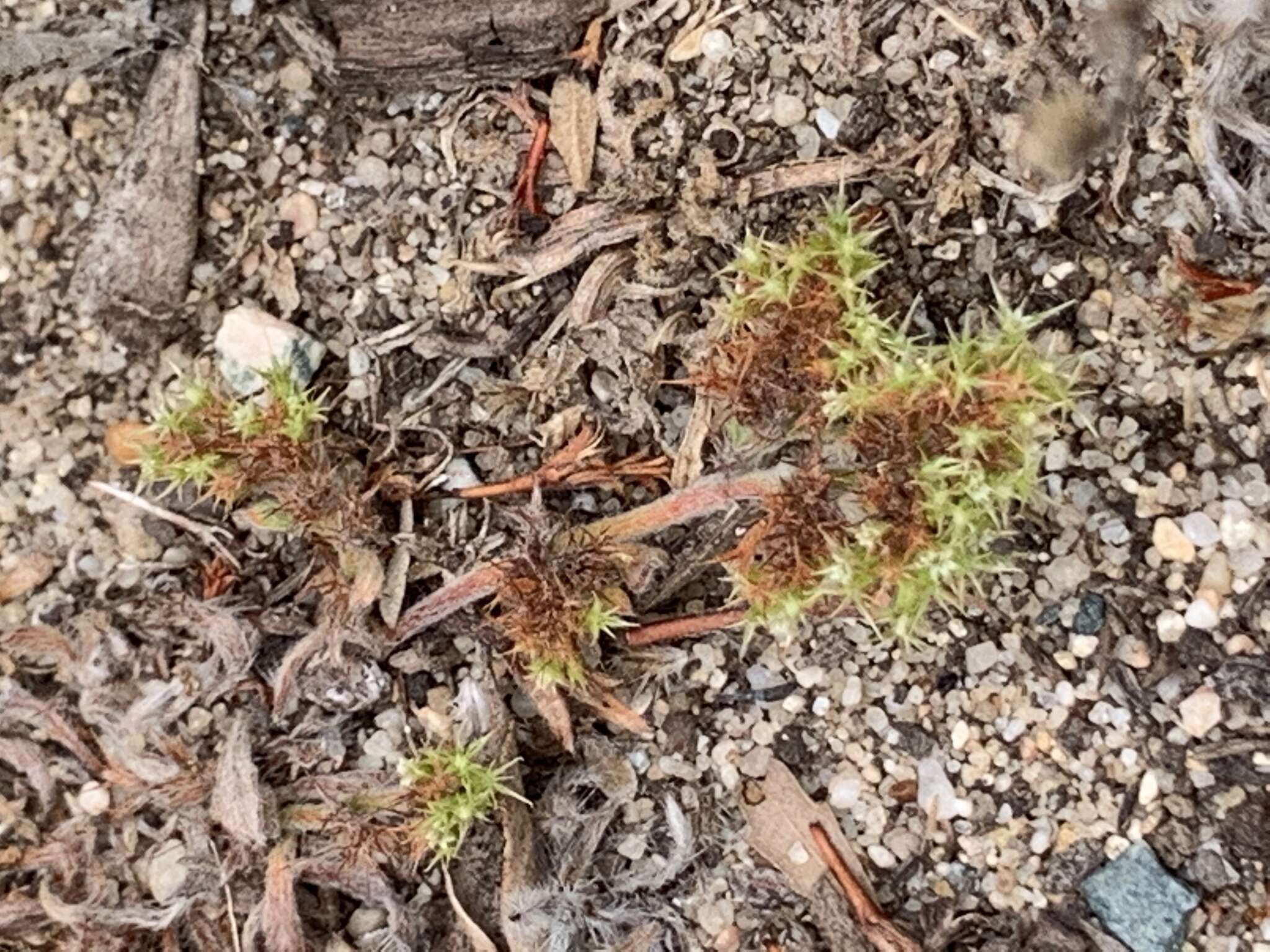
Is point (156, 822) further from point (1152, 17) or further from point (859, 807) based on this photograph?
point (1152, 17)

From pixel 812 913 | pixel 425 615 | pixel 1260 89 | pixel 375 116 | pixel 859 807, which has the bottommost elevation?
pixel 812 913

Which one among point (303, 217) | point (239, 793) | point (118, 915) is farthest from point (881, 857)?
point (303, 217)

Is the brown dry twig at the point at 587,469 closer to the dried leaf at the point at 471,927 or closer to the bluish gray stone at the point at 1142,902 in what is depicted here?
the dried leaf at the point at 471,927

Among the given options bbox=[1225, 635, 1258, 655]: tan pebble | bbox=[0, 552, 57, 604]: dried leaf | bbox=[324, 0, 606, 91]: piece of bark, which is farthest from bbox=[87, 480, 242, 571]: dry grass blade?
bbox=[1225, 635, 1258, 655]: tan pebble

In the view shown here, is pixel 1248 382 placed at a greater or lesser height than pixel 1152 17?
lesser

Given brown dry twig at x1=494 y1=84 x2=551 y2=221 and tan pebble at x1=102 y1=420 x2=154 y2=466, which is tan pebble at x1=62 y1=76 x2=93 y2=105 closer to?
tan pebble at x1=102 y1=420 x2=154 y2=466

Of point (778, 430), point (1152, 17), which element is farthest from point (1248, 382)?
point (778, 430)

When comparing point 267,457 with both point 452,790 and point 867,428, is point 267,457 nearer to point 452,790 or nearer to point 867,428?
point 452,790
